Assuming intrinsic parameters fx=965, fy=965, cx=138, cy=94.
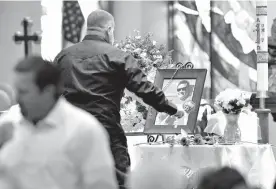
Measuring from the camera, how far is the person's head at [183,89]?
653 centimetres

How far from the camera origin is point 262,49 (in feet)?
25.9

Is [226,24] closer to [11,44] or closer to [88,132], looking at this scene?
[11,44]

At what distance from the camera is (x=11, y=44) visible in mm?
12758

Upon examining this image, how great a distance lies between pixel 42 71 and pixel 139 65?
354cm

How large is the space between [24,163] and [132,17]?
369 inches

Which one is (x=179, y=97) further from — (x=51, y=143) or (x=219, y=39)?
(x=219, y=39)

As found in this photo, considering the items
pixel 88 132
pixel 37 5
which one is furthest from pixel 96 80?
pixel 37 5

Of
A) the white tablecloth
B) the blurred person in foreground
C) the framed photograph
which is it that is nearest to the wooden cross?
the framed photograph

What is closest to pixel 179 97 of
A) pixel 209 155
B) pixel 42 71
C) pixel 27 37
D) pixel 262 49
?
pixel 209 155

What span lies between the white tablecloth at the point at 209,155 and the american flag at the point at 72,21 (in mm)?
5987

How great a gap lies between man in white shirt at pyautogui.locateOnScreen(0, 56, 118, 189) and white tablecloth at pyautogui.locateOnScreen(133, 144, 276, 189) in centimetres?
301

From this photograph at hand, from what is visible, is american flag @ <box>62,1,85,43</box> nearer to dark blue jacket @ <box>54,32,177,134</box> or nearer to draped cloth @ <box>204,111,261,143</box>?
draped cloth @ <box>204,111,261,143</box>

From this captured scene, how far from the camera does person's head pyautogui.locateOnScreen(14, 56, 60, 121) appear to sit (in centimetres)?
336

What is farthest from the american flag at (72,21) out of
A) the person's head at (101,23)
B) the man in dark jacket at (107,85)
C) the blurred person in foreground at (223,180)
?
the blurred person in foreground at (223,180)
